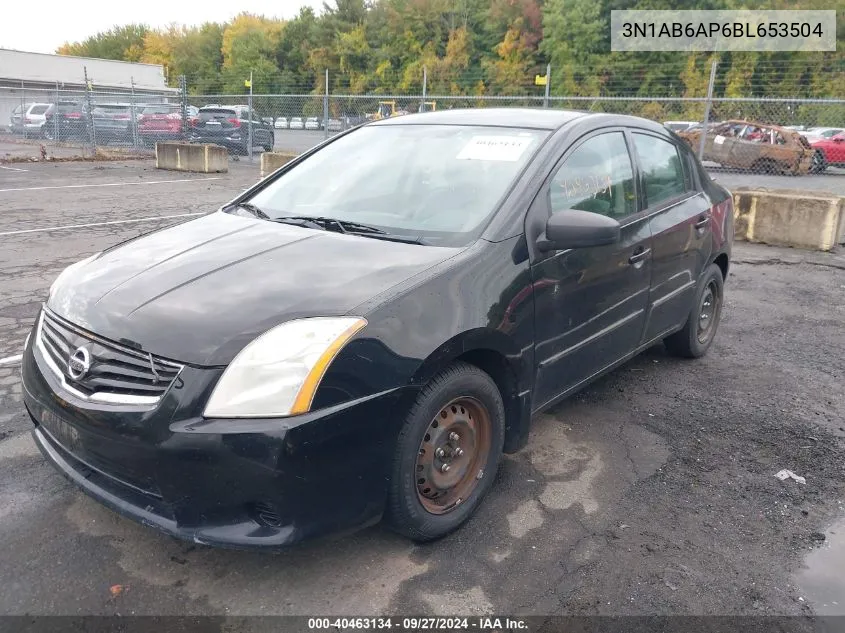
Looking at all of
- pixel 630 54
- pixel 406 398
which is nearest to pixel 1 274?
pixel 406 398

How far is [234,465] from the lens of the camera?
215 cm

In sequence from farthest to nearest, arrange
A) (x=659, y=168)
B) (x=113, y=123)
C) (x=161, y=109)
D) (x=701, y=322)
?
(x=113, y=123)
(x=161, y=109)
(x=701, y=322)
(x=659, y=168)

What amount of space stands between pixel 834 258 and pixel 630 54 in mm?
33238

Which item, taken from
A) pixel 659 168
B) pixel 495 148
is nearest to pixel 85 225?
pixel 495 148

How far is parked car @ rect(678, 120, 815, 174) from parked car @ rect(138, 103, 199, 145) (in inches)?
575

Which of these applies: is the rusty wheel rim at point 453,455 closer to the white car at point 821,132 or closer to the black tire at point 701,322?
the black tire at point 701,322

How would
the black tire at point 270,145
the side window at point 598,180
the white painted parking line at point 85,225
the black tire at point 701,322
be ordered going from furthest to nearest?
the black tire at point 270,145 < the white painted parking line at point 85,225 < the black tire at point 701,322 < the side window at point 598,180

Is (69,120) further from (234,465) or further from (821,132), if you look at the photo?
(234,465)

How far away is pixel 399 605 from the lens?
238cm

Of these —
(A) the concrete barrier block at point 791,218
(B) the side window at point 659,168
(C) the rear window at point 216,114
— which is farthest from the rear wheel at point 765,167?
(B) the side window at point 659,168

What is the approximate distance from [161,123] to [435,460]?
71.3ft

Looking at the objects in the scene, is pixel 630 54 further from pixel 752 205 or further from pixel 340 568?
pixel 340 568

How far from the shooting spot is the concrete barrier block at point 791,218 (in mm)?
8750

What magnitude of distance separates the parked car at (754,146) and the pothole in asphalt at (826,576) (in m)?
15.6
